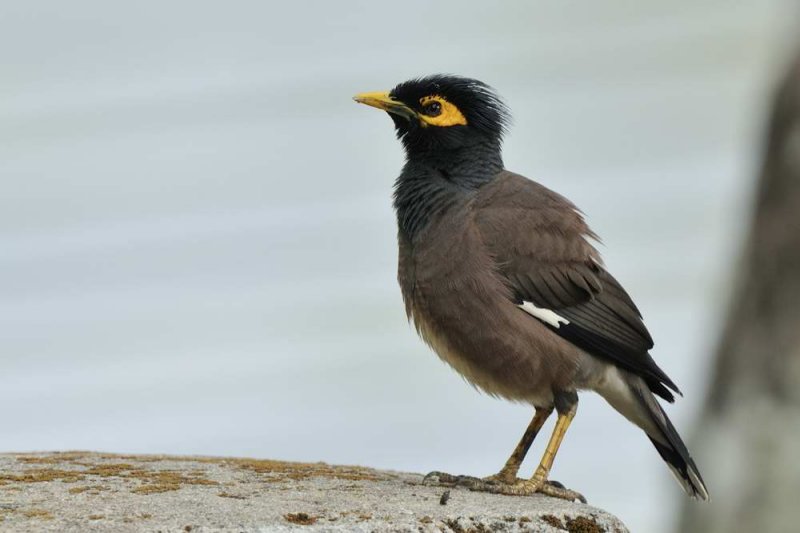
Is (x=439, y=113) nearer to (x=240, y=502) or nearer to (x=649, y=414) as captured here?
(x=649, y=414)

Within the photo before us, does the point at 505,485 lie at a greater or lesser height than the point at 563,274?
lesser

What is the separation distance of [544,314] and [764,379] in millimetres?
1042

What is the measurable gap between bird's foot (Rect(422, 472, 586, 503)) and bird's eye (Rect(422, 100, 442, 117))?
6.27ft

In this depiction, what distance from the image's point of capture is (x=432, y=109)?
21.3 feet

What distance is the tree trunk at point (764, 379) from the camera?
226 inches

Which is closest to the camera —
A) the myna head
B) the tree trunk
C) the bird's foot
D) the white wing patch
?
the bird's foot

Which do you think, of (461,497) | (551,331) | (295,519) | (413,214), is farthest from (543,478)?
(295,519)

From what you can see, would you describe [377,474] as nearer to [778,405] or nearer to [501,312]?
[501,312]

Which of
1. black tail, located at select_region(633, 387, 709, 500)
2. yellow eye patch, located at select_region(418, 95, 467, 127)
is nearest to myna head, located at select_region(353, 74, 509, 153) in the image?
yellow eye patch, located at select_region(418, 95, 467, 127)

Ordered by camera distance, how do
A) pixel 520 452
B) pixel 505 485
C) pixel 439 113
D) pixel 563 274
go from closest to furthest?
pixel 505 485, pixel 520 452, pixel 563 274, pixel 439 113

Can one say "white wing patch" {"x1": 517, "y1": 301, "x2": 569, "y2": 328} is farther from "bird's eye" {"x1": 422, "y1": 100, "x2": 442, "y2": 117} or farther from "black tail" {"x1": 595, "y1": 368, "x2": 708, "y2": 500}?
"bird's eye" {"x1": 422, "y1": 100, "x2": 442, "y2": 117}

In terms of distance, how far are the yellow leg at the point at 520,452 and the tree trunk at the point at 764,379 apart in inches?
30.1

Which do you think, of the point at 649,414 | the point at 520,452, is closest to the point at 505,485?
the point at 520,452

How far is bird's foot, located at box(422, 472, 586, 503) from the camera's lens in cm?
520
